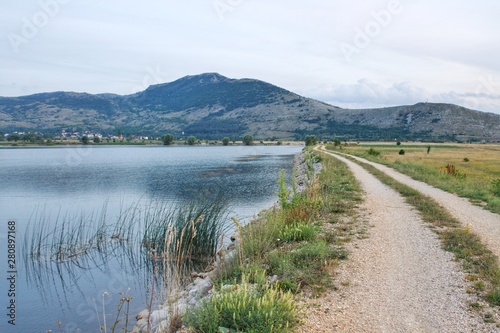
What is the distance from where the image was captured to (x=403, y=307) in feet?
18.9

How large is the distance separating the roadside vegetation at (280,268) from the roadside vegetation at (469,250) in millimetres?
2160

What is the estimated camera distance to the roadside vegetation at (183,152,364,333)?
510 cm

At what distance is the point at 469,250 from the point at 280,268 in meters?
4.27

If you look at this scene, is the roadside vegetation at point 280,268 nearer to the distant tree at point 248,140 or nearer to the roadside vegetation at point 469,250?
the roadside vegetation at point 469,250

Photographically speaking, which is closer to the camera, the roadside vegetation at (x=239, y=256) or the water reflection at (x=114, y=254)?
the roadside vegetation at (x=239, y=256)

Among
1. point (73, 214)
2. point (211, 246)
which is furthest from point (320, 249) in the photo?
point (73, 214)

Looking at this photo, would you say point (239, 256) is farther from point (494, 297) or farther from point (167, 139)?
point (167, 139)

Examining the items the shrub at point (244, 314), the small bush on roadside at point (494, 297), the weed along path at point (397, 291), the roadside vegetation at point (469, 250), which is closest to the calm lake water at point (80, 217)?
the shrub at point (244, 314)

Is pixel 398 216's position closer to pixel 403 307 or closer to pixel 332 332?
pixel 403 307

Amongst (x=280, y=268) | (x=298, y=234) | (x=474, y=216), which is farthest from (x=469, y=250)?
(x=474, y=216)

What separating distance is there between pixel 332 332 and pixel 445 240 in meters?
5.38

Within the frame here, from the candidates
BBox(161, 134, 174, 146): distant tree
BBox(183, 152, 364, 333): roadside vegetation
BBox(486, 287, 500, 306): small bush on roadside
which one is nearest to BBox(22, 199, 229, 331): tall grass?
BBox(183, 152, 364, 333): roadside vegetation

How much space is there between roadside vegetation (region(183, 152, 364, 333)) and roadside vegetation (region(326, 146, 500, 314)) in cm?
216

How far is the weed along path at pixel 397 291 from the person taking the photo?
17.4 ft
